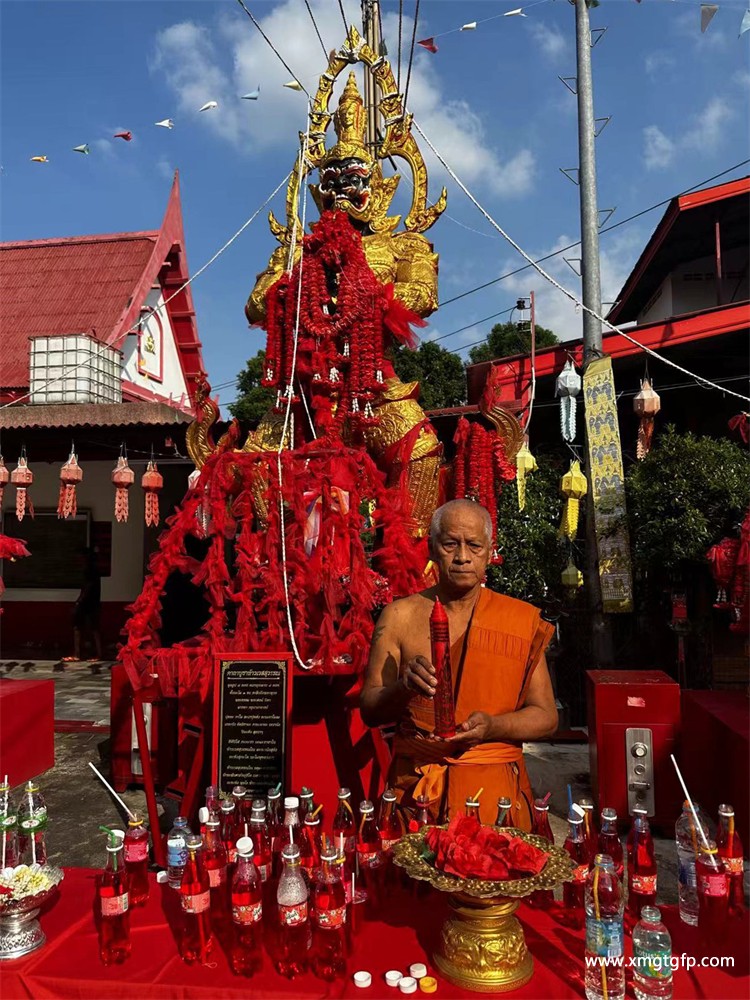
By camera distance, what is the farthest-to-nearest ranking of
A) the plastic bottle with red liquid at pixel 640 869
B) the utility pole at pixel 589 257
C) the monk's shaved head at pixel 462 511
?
the utility pole at pixel 589 257 → the monk's shaved head at pixel 462 511 → the plastic bottle with red liquid at pixel 640 869

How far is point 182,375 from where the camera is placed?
17750 mm

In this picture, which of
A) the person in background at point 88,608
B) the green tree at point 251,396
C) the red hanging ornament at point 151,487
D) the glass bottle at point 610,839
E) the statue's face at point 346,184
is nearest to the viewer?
the glass bottle at point 610,839

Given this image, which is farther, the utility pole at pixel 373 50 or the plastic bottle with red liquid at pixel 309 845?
the utility pole at pixel 373 50

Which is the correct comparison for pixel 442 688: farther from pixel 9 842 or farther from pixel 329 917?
pixel 9 842

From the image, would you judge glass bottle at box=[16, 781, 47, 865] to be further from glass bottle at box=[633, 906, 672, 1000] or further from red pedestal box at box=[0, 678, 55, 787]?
red pedestal box at box=[0, 678, 55, 787]

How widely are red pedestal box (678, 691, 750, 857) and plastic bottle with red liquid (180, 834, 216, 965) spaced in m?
3.64

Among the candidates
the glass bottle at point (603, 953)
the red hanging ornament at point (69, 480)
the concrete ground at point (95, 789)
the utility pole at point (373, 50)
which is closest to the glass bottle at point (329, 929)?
the glass bottle at point (603, 953)

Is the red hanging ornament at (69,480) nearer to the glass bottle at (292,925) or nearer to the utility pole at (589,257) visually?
the utility pole at (589,257)

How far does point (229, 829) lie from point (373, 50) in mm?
10104

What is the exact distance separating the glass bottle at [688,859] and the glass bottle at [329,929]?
1212mm

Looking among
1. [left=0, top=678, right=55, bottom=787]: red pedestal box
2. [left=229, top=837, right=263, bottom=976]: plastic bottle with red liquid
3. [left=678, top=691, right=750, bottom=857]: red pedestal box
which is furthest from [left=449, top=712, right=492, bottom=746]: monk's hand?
[left=0, top=678, right=55, bottom=787]: red pedestal box


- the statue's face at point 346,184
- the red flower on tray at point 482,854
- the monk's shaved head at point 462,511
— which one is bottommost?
the red flower on tray at point 482,854

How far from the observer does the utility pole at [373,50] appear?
9.77 metres

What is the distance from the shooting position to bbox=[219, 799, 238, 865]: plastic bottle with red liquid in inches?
104
